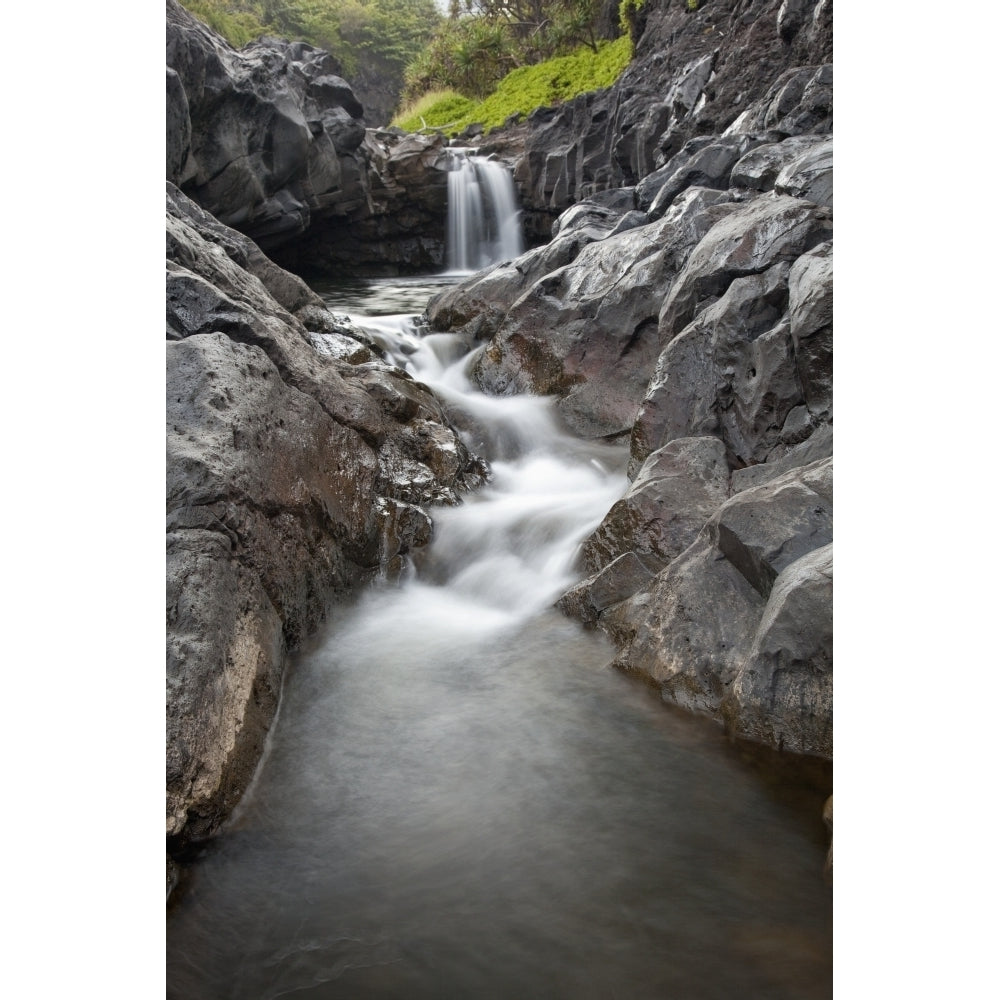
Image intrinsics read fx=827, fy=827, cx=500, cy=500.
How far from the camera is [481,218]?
16234 millimetres

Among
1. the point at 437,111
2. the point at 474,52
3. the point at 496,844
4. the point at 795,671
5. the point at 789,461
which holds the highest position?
the point at 474,52

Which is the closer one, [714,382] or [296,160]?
[714,382]

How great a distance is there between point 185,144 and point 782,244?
26.6ft

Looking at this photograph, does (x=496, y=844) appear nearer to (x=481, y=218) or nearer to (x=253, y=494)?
(x=253, y=494)

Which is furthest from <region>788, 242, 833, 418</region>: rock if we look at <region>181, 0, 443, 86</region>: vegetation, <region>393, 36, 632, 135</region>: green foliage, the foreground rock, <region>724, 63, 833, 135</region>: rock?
<region>393, 36, 632, 135</region>: green foliage

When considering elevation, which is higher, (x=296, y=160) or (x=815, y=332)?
(x=296, y=160)

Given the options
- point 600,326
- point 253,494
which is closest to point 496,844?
point 253,494

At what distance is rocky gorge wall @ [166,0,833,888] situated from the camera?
116 inches

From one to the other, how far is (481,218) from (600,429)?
10.7 metres

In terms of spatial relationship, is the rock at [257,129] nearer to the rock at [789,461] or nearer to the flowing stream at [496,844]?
the rock at [789,461]

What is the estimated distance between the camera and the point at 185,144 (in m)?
10.3

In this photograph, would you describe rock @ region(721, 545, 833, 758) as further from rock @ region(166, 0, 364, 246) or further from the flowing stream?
rock @ region(166, 0, 364, 246)

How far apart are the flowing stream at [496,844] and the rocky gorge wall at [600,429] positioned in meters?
0.20

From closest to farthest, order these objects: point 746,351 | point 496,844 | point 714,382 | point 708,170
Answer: point 496,844 < point 746,351 < point 714,382 < point 708,170
